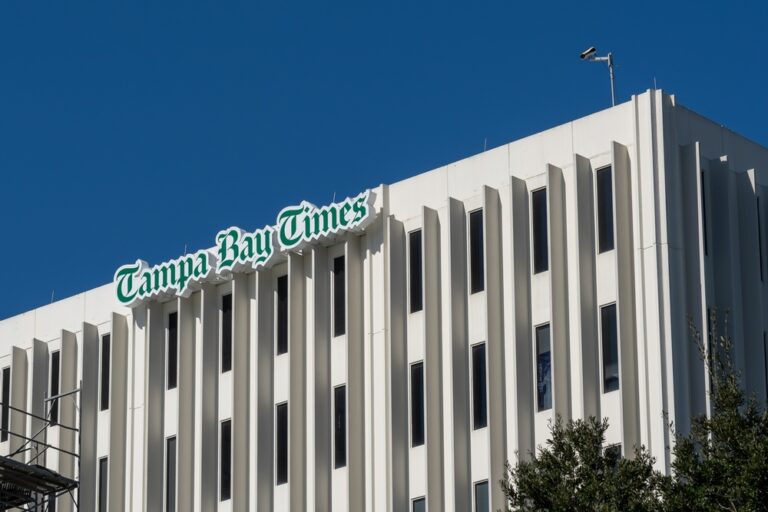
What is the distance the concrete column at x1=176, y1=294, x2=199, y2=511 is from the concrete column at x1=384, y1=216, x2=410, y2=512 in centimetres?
841

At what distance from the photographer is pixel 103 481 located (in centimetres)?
6700

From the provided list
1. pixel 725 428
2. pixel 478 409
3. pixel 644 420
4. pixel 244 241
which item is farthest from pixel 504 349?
pixel 725 428

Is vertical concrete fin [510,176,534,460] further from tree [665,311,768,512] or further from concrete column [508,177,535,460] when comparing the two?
tree [665,311,768,512]

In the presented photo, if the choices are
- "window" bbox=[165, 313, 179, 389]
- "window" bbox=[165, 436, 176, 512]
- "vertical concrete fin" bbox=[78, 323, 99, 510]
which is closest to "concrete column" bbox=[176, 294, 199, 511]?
"window" bbox=[165, 313, 179, 389]

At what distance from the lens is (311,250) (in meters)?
61.6

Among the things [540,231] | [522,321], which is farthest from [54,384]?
[540,231]

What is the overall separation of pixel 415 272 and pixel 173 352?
10.6 metres

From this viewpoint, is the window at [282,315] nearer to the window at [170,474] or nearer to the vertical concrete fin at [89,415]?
the window at [170,474]

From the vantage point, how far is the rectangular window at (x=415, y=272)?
192 ft

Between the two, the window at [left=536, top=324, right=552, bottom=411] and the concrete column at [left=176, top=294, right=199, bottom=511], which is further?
the concrete column at [left=176, top=294, right=199, bottom=511]

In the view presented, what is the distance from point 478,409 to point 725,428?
55.5 ft

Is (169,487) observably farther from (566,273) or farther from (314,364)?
(566,273)

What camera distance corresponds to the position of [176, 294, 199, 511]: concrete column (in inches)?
2511

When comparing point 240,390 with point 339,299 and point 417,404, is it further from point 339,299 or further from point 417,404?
point 417,404
